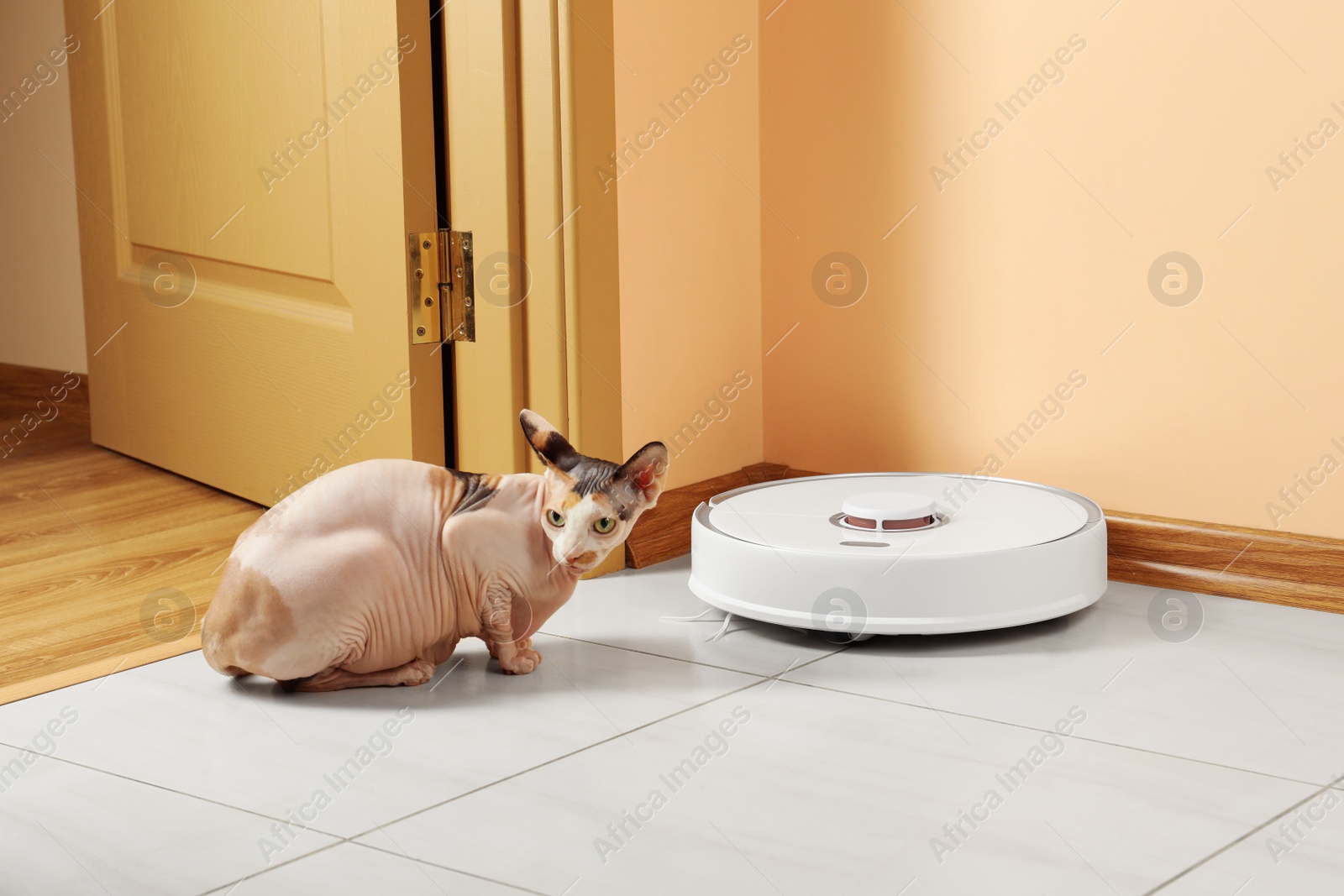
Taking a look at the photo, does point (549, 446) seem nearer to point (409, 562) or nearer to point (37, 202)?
point (409, 562)

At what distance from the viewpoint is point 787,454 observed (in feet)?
5.13

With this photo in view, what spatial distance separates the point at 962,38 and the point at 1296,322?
464 mm

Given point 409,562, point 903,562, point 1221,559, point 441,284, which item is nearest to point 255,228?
point 441,284

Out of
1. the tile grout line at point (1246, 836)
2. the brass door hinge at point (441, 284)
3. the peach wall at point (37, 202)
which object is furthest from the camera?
the peach wall at point (37, 202)

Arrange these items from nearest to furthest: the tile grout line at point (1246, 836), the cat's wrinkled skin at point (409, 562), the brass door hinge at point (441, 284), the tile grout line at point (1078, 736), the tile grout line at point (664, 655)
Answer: the tile grout line at point (1246, 836) → the tile grout line at point (1078, 736) → the cat's wrinkled skin at point (409, 562) → the tile grout line at point (664, 655) → the brass door hinge at point (441, 284)

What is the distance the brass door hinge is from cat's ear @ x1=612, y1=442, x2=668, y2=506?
0.44m

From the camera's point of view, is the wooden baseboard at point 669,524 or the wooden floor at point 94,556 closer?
the wooden floor at point 94,556

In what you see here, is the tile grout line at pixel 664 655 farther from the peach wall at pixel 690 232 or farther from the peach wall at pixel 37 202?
the peach wall at pixel 37 202

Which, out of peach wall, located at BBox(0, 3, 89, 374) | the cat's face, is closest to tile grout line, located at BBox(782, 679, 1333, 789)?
the cat's face

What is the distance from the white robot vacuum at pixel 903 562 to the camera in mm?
1079

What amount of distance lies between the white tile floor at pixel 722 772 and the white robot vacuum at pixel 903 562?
34mm

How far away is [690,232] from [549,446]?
530mm

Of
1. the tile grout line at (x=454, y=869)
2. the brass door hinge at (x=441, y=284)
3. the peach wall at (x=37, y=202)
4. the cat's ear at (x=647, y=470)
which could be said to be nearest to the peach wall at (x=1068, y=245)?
the brass door hinge at (x=441, y=284)

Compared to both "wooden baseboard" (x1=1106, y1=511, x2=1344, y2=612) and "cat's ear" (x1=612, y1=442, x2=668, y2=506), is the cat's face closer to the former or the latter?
"cat's ear" (x1=612, y1=442, x2=668, y2=506)
